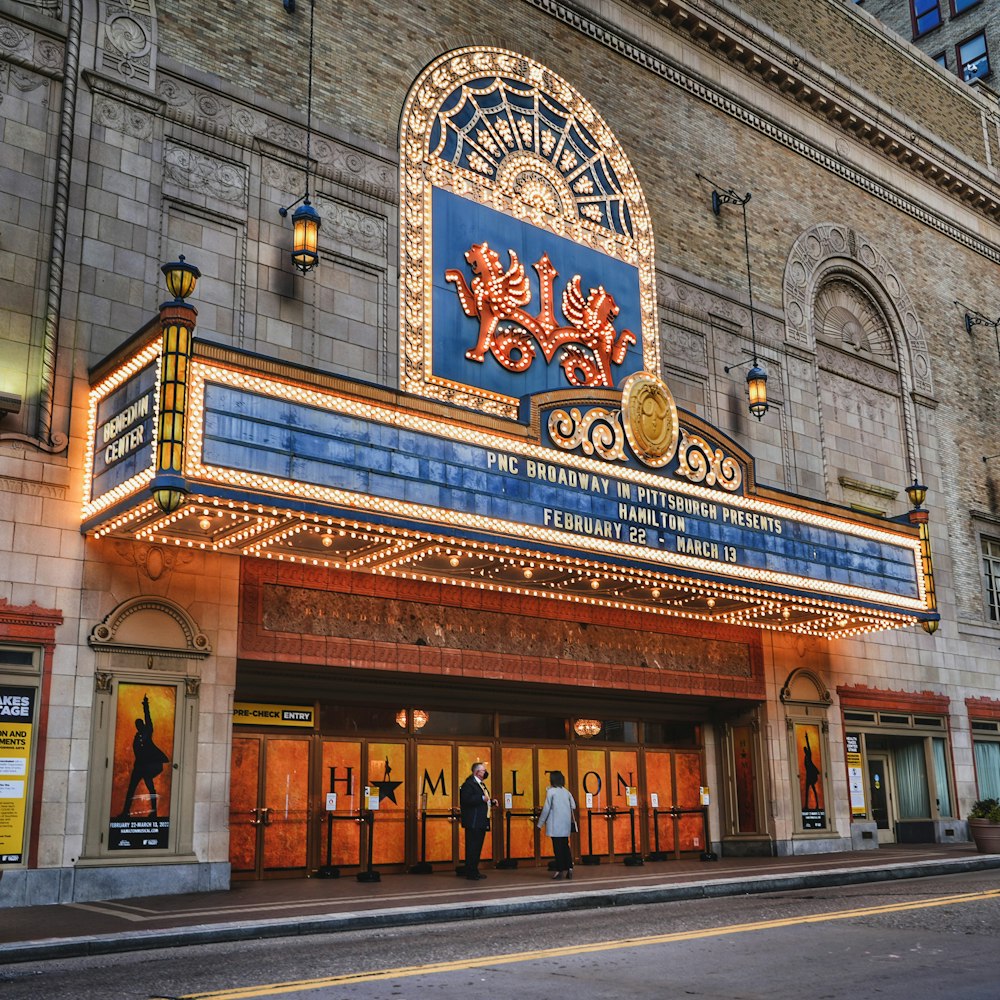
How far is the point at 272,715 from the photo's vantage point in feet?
59.1

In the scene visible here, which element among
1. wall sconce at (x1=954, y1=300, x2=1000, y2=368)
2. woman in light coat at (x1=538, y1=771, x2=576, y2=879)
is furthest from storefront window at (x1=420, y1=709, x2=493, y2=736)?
wall sconce at (x1=954, y1=300, x2=1000, y2=368)

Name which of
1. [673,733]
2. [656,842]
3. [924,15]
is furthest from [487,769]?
[924,15]

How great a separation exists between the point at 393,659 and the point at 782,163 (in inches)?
665

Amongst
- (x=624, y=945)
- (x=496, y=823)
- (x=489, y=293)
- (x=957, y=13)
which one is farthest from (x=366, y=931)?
(x=957, y=13)

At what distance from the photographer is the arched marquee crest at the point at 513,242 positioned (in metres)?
20.0

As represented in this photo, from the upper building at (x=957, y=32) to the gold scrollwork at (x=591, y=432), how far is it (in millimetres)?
31499

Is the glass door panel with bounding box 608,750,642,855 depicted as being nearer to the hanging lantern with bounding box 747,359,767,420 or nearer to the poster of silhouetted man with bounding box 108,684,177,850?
the hanging lantern with bounding box 747,359,767,420

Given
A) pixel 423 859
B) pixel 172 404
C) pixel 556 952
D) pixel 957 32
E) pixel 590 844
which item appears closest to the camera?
pixel 556 952

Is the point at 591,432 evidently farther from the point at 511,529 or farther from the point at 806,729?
the point at 806,729

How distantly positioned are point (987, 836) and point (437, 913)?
1394 cm

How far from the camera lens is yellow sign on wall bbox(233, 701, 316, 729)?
17688 millimetres

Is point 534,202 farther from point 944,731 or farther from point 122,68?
point 944,731

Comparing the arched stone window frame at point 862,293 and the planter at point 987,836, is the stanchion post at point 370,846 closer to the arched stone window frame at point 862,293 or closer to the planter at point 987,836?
the planter at point 987,836

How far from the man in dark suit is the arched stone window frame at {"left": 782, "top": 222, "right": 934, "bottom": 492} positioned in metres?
13.8
